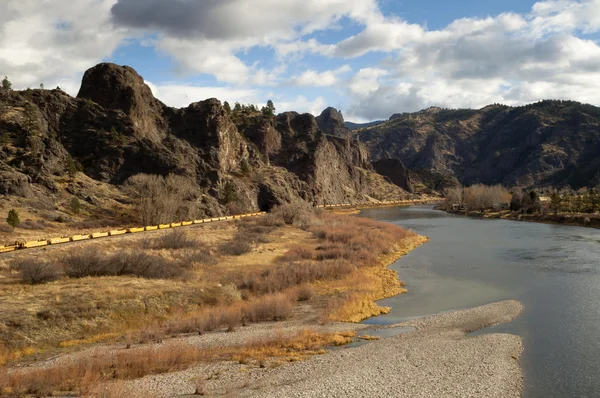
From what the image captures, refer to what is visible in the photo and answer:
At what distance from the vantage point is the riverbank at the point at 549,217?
89.2 meters

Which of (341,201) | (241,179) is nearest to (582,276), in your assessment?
(241,179)

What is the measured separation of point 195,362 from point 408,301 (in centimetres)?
1955

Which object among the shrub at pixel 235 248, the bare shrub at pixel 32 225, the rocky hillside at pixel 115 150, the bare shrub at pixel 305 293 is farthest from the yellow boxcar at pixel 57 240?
the bare shrub at pixel 305 293

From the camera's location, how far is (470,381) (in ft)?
59.7

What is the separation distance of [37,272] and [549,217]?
106 m

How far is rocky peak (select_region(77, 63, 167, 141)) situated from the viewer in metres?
108

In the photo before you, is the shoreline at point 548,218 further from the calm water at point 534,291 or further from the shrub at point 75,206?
the shrub at point 75,206

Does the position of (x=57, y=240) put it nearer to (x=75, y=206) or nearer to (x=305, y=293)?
(x=305, y=293)

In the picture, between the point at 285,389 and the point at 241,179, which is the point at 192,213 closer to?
the point at 241,179

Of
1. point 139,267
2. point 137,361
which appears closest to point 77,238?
point 139,267

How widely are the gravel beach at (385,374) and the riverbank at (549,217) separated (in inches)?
3197

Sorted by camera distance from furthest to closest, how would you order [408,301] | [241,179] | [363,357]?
[241,179], [408,301], [363,357]

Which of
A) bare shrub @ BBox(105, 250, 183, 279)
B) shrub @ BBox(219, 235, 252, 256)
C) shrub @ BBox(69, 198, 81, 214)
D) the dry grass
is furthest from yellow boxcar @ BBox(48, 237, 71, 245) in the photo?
the dry grass

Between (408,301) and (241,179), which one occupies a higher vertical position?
(241,179)
